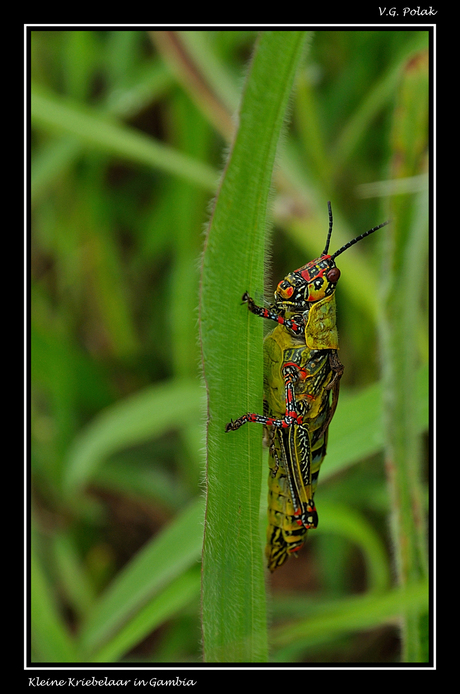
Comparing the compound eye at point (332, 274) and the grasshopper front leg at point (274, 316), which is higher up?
the compound eye at point (332, 274)

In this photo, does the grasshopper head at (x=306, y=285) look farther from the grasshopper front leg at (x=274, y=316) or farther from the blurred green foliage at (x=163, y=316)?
the blurred green foliage at (x=163, y=316)

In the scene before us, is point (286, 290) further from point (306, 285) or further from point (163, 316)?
point (163, 316)

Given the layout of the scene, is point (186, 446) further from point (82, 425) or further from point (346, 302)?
point (346, 302)

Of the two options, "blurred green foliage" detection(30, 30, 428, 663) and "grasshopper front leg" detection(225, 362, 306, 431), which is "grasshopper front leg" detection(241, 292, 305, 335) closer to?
"grasshopper front leg" detection(225, 362, 306, 431)

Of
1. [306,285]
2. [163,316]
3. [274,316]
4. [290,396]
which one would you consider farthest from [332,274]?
[163,316]

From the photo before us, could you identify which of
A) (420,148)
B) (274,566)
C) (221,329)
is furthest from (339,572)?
(221,329)

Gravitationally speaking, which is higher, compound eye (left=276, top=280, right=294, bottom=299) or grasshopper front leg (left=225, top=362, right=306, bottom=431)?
compound eye (left=276, top=280, right=294, bottom=299)

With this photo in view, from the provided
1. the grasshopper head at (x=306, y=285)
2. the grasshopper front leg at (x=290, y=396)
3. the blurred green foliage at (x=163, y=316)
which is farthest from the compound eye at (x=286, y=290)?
the blurred green foliage at (x=163, y=316)

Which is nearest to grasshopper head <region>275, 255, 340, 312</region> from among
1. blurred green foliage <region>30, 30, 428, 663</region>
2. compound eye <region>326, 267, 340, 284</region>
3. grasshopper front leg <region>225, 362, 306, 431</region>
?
compound eye <region>326, 267, 340, 284</region>
